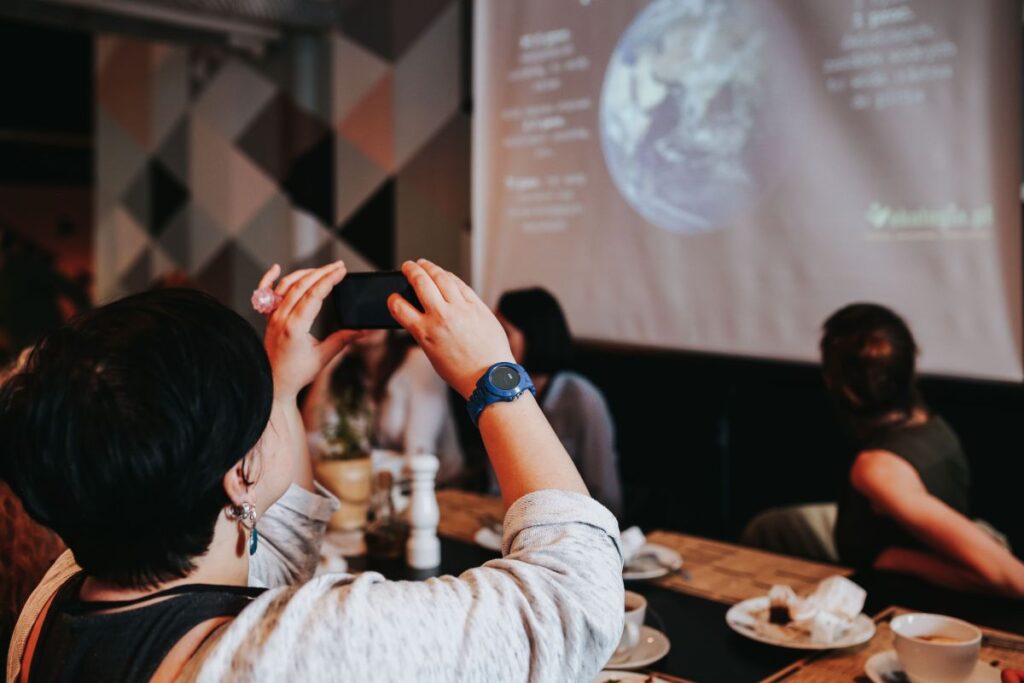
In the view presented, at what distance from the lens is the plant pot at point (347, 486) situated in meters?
1.97

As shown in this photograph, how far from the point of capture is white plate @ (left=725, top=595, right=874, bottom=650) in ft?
4.52

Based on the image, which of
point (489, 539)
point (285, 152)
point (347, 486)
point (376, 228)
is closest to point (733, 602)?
point (489, 539)

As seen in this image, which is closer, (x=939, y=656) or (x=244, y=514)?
(x=244, y=514)

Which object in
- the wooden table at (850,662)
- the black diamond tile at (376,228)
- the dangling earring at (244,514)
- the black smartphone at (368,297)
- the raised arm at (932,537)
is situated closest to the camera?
the dangling earring at (244,514)

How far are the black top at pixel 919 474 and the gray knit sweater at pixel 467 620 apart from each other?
1.31 m

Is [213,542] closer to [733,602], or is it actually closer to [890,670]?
[890,670]

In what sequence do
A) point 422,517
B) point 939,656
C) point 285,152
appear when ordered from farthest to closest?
point 285,152, point 422,517, point 939,656

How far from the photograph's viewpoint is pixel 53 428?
727mm

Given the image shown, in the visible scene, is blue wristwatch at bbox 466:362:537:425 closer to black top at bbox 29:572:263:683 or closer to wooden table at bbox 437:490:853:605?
black top at bbox 29:572:263:683

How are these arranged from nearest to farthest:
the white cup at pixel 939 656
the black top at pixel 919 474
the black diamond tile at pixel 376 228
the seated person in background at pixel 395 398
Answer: the white cup at pixel 939 656, the black top at pixel 919 474, the seated person in background at pixel 395 398, the black diamond tile at pixel 376 228

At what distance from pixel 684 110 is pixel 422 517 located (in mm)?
2046

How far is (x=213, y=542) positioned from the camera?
2.72 ft

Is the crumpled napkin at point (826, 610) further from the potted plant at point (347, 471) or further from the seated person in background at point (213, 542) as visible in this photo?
the potted plant at point (347, 471)

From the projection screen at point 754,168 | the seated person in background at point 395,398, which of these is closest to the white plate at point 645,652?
the projection screen at point 754,168
